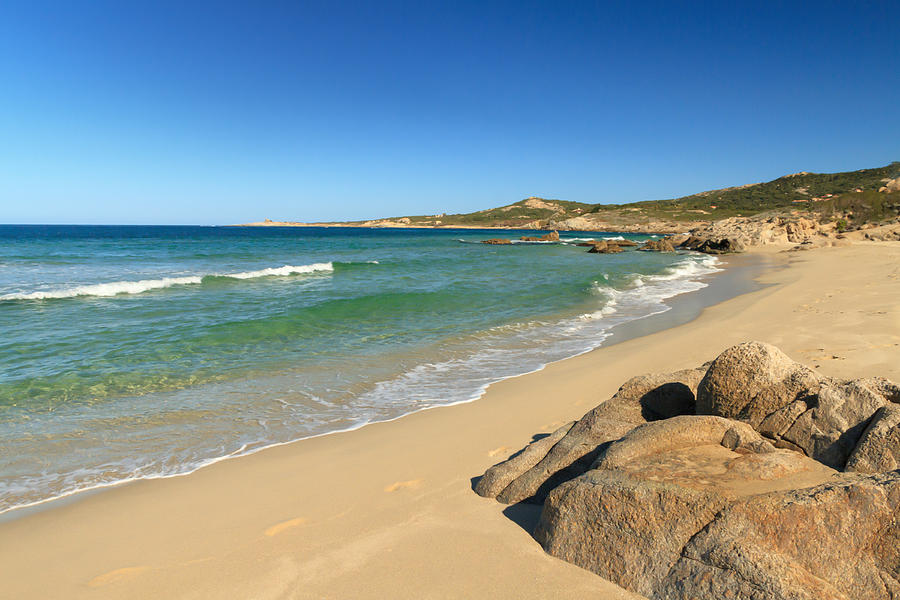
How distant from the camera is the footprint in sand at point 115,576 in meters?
3.16

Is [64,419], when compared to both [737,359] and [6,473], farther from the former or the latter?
[737,359]

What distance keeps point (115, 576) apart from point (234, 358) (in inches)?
249

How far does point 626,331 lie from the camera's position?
38.0 ft

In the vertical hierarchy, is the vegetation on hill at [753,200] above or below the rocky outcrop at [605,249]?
above

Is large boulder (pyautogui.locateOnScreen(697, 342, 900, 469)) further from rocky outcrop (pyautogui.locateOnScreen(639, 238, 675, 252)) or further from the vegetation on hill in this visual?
the vegetation on hill

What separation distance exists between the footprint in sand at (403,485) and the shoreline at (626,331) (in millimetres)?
1767

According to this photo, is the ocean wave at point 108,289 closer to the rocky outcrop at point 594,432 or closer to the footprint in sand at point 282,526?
the footprint in sand at point 282,526

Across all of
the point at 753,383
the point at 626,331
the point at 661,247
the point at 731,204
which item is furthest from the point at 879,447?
the point at 731,204

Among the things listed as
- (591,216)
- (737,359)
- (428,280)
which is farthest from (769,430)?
(591,216)

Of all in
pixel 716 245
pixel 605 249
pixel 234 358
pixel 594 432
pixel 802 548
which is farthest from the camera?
pixel 605 249

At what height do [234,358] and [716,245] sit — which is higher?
[716,245]

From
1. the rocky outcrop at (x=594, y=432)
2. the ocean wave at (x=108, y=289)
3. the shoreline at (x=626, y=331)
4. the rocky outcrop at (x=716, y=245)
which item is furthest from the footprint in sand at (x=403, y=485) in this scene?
the rocky outcrop at (x=716, y=245)

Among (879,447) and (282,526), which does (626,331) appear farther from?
(282,526)

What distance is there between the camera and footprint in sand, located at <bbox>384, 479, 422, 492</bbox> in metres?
4.28
